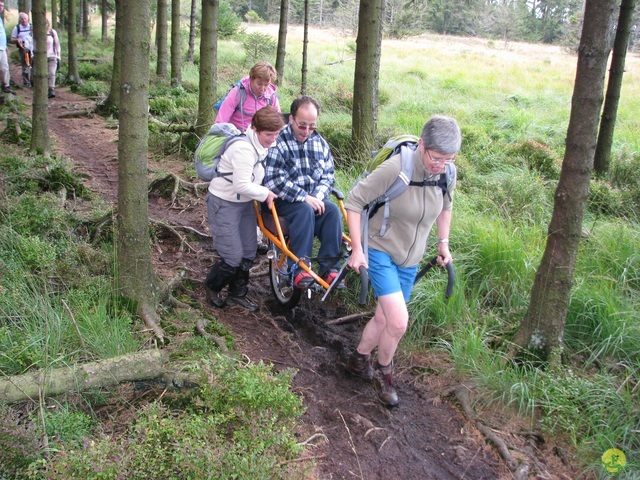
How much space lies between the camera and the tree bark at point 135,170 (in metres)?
3.96

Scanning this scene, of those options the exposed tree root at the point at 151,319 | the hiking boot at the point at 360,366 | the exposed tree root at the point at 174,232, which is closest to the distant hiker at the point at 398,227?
the hiking boot at the point at 360,366

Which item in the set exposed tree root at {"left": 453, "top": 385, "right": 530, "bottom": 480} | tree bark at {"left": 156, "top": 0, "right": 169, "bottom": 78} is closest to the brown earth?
exposed tree root at {"left": 453, "top": 385, "right": 530, "bottom": 480}

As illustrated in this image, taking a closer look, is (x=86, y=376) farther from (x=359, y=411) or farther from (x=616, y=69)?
(x=616, y=69)

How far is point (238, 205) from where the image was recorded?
5113 mm

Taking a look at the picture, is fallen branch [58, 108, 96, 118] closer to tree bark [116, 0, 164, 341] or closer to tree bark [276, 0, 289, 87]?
tree bark [276, 0, 289, 87]

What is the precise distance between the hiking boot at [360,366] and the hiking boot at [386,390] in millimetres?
181

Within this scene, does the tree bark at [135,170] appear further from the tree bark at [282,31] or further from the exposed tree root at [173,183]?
the tree bark at [282,31]

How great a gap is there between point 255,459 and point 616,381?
2857 millimetres

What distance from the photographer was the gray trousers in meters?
5.08

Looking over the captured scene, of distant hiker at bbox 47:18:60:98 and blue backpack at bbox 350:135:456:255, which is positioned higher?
distant hiker at bbox 47:18:60:98

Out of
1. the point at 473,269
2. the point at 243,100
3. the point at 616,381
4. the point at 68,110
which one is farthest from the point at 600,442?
the point at 68,110

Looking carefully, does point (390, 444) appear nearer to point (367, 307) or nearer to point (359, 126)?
point (367, 307)

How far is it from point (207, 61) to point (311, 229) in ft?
19.3

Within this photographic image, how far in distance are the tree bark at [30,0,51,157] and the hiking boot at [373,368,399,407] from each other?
21.8 feet
